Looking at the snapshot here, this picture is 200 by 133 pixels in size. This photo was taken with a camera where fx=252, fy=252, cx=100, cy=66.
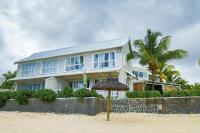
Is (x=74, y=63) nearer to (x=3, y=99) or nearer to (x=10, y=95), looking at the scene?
(x=10, y=95)

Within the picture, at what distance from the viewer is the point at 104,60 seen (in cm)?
2694

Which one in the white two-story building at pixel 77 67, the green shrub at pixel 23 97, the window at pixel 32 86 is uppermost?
the white two-story building at pixel 77 67

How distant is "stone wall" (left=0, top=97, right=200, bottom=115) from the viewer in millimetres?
16894

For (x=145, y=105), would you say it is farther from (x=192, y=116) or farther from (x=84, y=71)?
(x=84, y=71)

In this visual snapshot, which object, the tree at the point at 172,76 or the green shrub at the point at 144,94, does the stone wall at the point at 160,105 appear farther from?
the tree at the point at 172,76

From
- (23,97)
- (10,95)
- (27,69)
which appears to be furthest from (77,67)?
(23,97)

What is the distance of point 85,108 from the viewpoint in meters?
18.2

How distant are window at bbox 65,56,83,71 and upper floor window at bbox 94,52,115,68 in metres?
2.08

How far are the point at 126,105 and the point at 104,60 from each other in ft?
29.8

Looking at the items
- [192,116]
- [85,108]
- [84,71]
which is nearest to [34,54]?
[84,71]

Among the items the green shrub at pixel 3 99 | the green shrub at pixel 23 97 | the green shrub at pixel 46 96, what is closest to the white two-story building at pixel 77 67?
the green shrub at pixel 23 97

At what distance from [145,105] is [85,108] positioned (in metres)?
4.34

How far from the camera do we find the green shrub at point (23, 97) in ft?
70.6

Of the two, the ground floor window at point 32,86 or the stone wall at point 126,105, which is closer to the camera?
the stone wall at point 126,105
